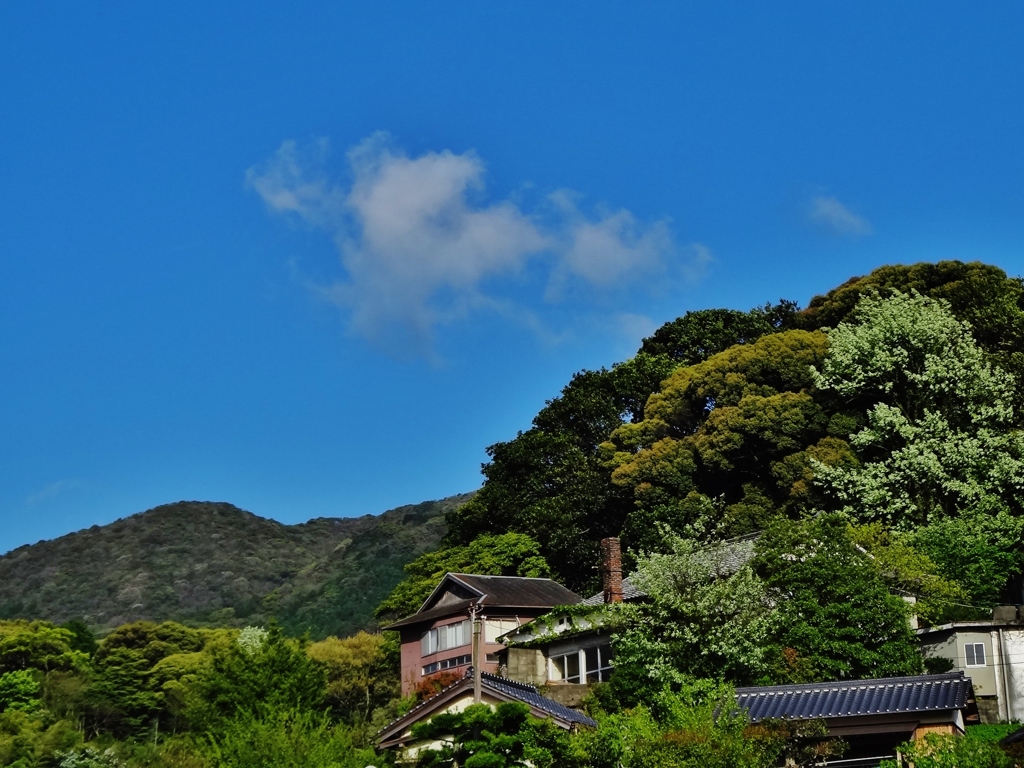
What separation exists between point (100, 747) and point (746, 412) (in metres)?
32.6

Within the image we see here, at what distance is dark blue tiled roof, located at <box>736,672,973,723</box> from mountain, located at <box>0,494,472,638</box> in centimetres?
7511

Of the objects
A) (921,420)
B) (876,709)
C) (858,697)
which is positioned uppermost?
(921,420)

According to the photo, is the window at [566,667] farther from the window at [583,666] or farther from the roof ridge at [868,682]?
the roof ridge at [868,682]

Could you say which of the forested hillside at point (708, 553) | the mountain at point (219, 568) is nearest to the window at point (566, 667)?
the forested hillside at point (708, 553)

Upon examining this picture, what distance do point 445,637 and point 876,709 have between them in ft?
89.5

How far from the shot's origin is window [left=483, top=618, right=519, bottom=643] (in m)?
50.2

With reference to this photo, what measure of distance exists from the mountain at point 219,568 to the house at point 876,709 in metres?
75.5

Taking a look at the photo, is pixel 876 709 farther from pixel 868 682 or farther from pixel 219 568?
pixel 219 568

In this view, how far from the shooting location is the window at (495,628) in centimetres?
5019

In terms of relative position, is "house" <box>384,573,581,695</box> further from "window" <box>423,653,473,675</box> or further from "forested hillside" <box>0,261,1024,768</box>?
"forested hillside" <box>0,261,1024,768</box>

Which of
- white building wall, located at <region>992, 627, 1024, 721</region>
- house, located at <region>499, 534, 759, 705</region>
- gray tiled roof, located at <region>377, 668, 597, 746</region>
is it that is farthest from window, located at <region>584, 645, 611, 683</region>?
white building wall, located at <region>992, 627, 1024, 721</region>

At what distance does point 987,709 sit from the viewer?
33.5 metres

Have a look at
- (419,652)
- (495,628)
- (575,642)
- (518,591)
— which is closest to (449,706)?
(575,642)

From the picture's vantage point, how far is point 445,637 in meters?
52.3
